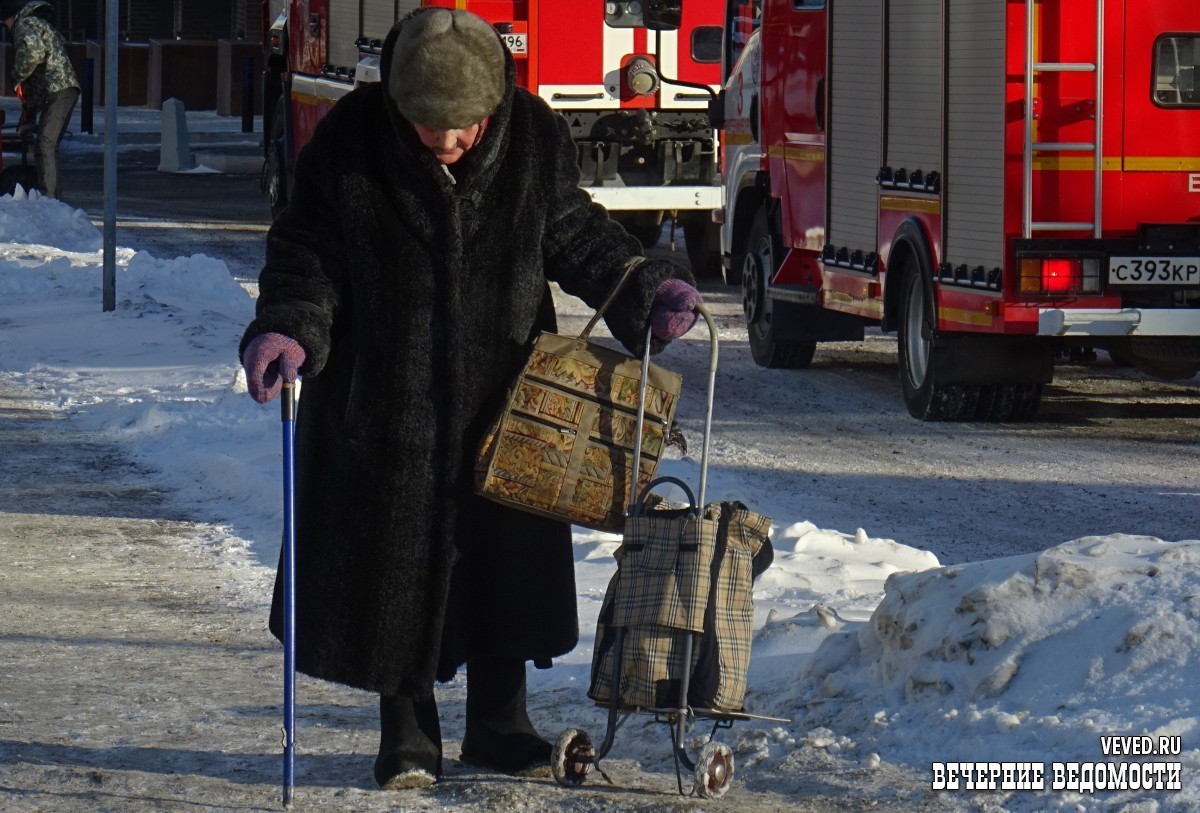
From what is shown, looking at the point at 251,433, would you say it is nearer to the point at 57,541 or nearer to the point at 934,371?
the point at 57,541

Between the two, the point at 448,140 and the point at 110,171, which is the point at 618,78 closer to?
the point at 110,171

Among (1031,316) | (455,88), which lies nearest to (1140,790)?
(455,88)

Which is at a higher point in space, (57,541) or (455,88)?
(455,88)

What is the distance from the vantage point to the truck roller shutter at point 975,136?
9219 mm

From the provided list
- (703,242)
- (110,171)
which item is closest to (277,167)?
(703,242)

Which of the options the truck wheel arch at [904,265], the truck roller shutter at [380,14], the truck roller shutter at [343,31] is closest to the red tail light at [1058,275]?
the truck wheel arch at [904,265]

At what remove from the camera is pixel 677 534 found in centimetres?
420

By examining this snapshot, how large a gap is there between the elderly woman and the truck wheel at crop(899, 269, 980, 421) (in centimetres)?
574

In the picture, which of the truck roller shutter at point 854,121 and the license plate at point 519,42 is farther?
the license plate at point 519,42

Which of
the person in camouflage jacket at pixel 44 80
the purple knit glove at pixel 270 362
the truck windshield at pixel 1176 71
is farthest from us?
the person in camouflage jacket at pixel 44 80

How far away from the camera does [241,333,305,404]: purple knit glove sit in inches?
163

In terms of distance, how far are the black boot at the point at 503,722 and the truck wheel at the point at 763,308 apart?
7603 mm

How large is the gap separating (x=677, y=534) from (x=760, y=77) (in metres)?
8.31

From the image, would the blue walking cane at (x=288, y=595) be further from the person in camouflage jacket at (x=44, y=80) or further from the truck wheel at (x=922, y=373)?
the person in camouflage jacket at (x=44, y=80)
